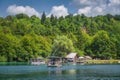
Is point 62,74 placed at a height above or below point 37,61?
below

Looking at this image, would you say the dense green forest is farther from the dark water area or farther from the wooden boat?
the dark water area

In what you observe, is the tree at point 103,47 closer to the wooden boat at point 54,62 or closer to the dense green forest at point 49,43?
the dense green forest at point 49,43

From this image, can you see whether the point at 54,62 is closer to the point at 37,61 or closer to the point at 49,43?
the point at 37,61

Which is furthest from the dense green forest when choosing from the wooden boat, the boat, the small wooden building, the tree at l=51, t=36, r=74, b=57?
the wooden boat

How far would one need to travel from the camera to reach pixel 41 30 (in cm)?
16462

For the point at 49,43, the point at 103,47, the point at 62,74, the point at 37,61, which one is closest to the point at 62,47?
the point at 37,61

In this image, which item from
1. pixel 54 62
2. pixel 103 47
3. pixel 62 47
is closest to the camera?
pixel 54 62

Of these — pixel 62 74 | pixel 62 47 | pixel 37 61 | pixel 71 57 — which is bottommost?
pixel 62 74

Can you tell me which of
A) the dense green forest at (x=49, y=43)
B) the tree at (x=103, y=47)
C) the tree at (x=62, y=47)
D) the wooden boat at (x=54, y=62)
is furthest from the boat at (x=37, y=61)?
the tree at (x=103, y=47)

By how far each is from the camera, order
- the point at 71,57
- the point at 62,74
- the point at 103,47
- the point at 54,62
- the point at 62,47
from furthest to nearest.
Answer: the point at 103,47
the point at 62,47
the point at 71,57
the point at 54,62
the point at 62,74

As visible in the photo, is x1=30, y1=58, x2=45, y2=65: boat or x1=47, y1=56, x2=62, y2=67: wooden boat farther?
x1=30, y1=58, x2=45, y2=65: boat

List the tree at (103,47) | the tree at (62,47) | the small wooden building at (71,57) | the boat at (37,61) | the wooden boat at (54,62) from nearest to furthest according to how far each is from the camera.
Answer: the wooden boat at (54,62) → the boat at (37,61) → the small wooden building at (71,57) → the tree at (62,47) → the tree at (103,47)

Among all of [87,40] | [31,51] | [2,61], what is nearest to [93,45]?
[87,40]

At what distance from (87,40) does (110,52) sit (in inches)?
622
